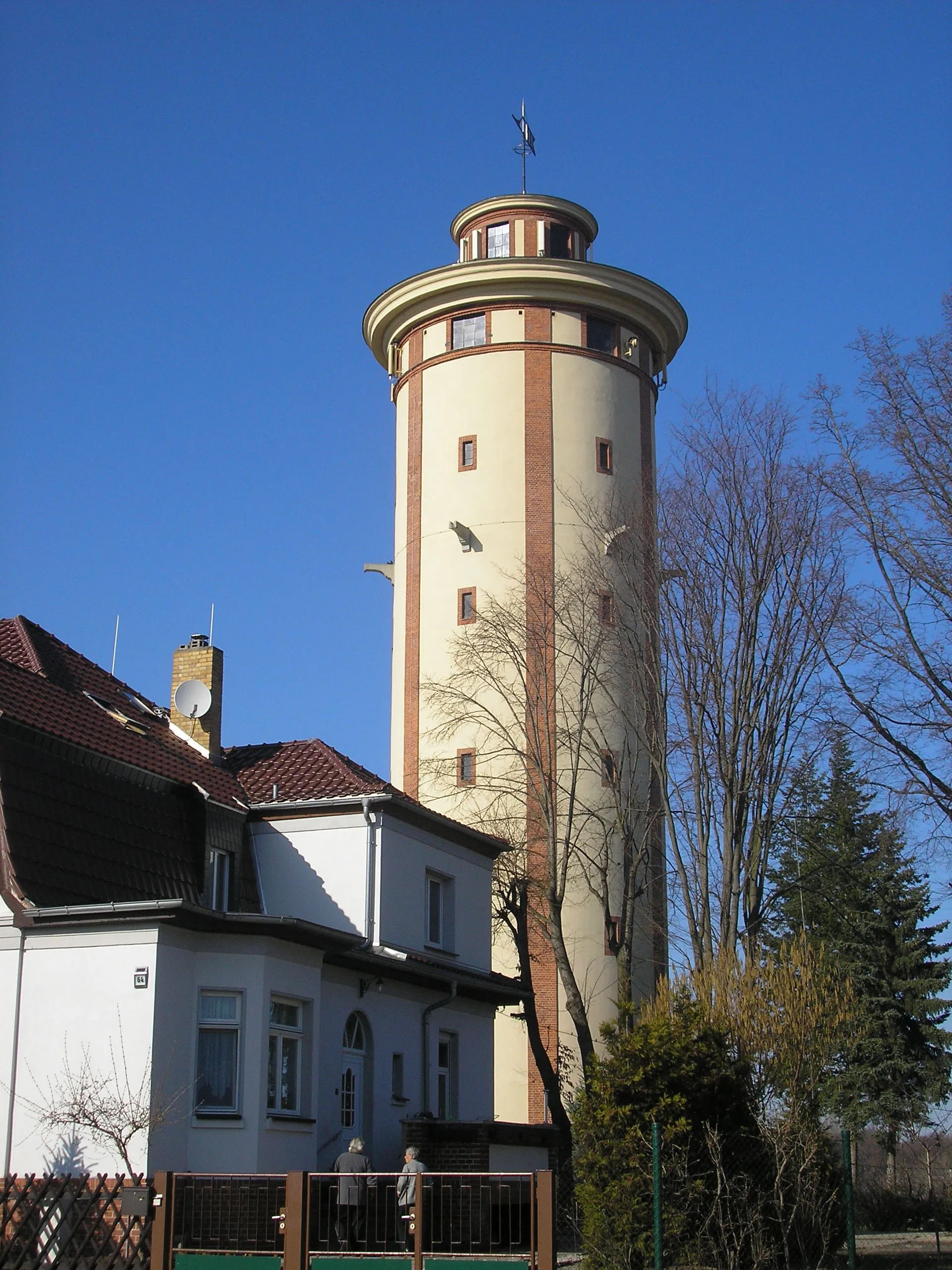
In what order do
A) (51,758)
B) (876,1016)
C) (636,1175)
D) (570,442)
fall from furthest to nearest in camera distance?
(570,442) → (876,1016) → (51,758) → (636,1175)

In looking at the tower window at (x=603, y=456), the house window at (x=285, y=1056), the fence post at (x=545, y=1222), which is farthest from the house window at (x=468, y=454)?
the fence post at (x=545, y=1222)

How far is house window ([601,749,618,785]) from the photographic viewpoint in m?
33.4

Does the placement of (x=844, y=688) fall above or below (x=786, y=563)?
below

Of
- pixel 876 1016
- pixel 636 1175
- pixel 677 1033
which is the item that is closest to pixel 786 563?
pixel 677 1033

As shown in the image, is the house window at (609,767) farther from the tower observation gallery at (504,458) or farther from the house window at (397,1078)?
the house window at (397,1078)

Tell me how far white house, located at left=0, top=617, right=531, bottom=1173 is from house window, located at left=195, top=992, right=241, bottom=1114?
3 centimetres

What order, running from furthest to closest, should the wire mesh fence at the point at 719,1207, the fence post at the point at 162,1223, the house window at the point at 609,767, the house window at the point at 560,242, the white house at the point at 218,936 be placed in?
the house window at the point at 560,242
the house window at the point at 609,767
the white house at the point at 218,936
the wire mesh fence at the point at 719,1207
the fence post at the point at 162,1223

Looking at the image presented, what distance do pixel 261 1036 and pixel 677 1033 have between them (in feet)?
18.5

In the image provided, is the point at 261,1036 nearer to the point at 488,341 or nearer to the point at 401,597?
the point at 401,597

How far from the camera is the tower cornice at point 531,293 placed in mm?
43812

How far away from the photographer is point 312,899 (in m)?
26.1

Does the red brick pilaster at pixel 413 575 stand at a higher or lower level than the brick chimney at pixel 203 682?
higher

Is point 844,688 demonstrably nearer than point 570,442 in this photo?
Yes

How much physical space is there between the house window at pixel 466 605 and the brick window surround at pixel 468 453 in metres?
3.46
